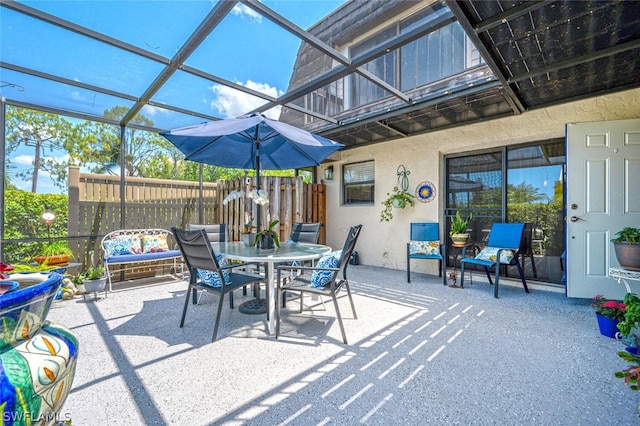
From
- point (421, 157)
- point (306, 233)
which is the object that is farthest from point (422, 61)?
point (306, 233)

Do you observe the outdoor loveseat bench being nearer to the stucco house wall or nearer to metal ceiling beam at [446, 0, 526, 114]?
the stucco house wall

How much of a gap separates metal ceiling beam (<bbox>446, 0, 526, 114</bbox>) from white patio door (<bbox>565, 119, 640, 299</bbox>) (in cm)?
66

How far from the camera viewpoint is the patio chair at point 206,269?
2.33 meters

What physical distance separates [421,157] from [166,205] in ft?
15.4

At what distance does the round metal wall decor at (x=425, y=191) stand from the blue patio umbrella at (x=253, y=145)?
2.20m

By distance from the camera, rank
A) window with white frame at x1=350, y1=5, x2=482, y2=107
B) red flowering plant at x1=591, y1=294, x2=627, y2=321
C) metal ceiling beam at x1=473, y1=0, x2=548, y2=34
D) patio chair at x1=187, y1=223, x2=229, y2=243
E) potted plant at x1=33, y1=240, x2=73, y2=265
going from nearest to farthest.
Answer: metal ceiling beam at x1=473, y1=0, x2=548, y2=34, red flowering plant at x1=591, y1=294, x2=627, y2=321, potted plant at x1=33, y1=240, x2=73, y2=265, window with white frame at x1=350, y1=5, x2=482, y2=107, patio chair at x1=187, y1=223, x2=229, y2=243

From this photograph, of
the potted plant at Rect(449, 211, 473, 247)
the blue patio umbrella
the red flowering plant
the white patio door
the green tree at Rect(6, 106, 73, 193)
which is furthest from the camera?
the potted plant at Rect(449, 211, 473, 247)

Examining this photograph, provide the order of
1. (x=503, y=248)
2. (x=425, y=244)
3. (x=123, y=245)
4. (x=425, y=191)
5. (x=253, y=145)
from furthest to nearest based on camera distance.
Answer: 1. (x=425, y=191)
2. (x=425, y=244)
3. (x=123, y=245)
4. (x=503, y=248)
5. (x=253, y=145)

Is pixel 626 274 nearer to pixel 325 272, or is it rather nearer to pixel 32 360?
pixel 325 272

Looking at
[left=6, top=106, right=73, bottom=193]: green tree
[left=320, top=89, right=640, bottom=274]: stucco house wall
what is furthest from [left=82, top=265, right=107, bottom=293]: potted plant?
[left=320, top=89, right=640, bottom=274]: stucco house wall

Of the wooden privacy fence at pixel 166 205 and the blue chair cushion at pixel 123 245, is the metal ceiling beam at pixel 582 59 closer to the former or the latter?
the wooden privacy fence at pixel 166 205

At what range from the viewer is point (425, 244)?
4559mm

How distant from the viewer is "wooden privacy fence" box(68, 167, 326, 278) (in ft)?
13.7

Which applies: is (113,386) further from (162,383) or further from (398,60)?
(398,60)
